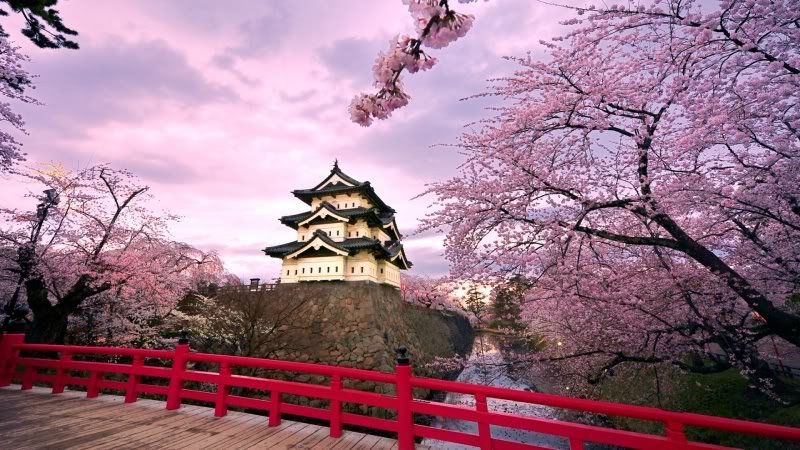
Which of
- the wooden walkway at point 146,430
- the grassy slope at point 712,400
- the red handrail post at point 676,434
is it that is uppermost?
the red handrail post at point 676,434

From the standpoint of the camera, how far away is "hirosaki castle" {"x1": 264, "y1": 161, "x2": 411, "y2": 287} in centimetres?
1969

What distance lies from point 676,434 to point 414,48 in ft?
11.7

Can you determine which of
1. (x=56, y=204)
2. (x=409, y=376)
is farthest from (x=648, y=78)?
(x=56, y=204)

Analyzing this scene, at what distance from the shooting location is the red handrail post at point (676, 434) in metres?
2.45

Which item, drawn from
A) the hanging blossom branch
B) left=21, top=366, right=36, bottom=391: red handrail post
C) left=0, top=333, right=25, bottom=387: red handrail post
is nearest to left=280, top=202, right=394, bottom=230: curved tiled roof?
left=0, top=333, right=25, bottom=387: red handrail post

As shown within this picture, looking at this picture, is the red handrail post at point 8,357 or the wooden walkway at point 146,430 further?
the red handrail post at point 8,357

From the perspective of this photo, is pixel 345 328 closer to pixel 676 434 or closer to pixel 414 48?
pixel 676 434

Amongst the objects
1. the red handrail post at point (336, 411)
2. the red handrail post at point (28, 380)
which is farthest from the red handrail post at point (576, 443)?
the red handrail post at point (28, 380)

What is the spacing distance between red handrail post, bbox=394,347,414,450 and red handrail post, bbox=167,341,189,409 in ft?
11.9

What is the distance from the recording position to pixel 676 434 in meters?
2.49

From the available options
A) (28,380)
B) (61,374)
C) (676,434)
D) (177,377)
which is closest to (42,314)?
(28,380)

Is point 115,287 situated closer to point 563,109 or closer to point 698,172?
point 563,109

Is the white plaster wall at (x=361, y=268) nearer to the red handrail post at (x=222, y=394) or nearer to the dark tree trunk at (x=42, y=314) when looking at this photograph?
the dark tree trunk at (x=42, y=314)

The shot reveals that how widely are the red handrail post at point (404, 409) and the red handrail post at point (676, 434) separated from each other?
7.38 feet
